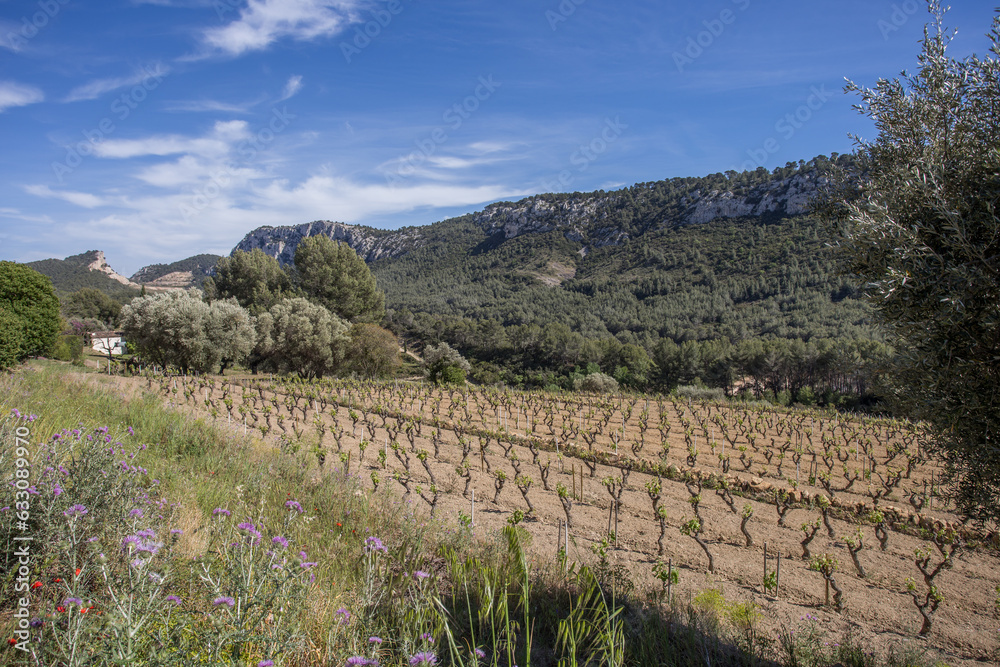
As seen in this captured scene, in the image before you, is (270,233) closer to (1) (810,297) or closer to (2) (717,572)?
(1) (810,297)

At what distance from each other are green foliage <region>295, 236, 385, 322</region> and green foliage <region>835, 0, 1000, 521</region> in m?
36.8

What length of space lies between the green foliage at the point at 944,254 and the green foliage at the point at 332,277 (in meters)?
36.8

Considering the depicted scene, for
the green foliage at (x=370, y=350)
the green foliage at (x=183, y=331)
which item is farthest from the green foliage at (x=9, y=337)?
the green foliage at (x=370, y=350)

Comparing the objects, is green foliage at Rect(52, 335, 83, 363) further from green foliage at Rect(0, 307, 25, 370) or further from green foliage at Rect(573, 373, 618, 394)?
green foliage at Rect(573, 373, 618, 394)

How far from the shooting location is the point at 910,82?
152 inches

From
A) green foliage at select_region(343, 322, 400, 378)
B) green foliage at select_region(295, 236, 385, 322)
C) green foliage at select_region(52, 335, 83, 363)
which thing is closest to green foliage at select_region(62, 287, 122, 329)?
green foliage at select_region(52, 335, 83, 363)

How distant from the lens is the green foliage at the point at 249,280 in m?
35.5

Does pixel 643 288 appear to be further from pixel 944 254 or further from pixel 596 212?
pixel 944 254

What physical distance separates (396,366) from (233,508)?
31.1m

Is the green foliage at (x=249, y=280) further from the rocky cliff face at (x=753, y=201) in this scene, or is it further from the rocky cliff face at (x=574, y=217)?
the rocky cliff face at (x=753, y=201)

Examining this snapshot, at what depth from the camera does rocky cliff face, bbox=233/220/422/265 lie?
12525 cm

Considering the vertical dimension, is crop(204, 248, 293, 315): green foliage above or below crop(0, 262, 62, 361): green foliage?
above

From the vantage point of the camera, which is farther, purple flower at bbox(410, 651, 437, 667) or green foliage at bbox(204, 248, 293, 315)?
green foliage at bbox(204, 248, 293, 315)

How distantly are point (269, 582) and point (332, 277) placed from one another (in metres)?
37.6
